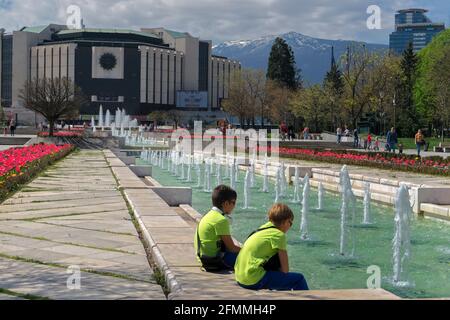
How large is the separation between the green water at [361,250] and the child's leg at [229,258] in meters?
0.99

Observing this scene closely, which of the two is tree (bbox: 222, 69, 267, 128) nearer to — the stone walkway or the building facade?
the building facade

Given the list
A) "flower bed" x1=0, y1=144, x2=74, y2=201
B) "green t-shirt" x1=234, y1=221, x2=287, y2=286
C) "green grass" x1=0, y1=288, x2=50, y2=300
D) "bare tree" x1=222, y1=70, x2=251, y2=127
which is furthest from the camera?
"bare tree" x1=222, y1=70, x2=251, y2=127

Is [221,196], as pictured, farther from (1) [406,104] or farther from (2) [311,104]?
(1) [406,104]

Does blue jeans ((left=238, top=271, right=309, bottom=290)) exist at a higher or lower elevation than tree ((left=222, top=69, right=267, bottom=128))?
lower

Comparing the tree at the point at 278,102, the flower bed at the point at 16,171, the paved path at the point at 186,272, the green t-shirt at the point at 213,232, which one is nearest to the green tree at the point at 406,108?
the tree at the point at 278,102

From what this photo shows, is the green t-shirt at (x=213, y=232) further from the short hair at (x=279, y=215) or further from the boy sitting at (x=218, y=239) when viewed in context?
the short hair at (x=279, y=215)

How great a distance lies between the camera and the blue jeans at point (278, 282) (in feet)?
15.5

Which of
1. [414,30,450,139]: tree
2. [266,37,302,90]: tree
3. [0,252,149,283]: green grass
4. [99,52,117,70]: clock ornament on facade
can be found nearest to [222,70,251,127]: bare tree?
[266,37,302,90]: tree

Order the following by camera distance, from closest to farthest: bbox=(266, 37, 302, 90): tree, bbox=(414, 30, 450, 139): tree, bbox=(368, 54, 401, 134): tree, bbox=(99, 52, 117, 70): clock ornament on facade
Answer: bbox=(368, 54, 401, 134): tree
bbox=(414, 30, 450, 139): tree
bbox=(266, 37, 302, 90): tree
bbox=(99, 52, 117, 70): clock ornament on facade

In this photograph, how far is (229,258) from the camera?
553 cm

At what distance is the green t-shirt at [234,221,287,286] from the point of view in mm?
4719

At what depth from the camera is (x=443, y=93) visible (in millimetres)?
46094

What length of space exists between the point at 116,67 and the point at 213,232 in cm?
10505

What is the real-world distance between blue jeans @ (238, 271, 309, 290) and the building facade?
104 meters
